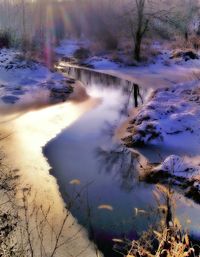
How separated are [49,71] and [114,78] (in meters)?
4.45

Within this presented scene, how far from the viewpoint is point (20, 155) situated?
38.9 ft

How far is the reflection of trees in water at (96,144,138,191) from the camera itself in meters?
10.3

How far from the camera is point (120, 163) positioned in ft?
37.6

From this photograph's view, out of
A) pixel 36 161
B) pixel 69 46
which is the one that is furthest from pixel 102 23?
pixel 36 161

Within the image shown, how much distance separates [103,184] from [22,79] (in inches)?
611

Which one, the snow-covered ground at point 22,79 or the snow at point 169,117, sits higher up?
the snow at point 169,117

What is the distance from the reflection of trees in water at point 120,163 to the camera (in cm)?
1032

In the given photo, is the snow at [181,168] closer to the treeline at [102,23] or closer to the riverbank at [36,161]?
the riverbank at [36,161]

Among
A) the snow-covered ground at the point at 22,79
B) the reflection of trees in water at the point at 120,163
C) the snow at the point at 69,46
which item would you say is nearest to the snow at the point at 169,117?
the reflection of trees in water at the point at 120,163

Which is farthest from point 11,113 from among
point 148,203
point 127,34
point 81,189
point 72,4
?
point 72,4

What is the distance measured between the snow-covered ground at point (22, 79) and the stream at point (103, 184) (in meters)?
5.25

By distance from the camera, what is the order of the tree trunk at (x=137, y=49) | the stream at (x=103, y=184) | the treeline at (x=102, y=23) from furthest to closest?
the treeline at (x=102, y=23) < the tree trunk at (x=137, y=49) < the stream at (x=103, y=184)

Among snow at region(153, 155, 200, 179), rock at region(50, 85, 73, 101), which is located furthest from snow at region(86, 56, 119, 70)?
snow at region(153, 155, 200, 179)

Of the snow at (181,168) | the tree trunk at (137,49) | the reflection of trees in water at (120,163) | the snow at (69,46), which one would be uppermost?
the tree trunk at (137,49)
